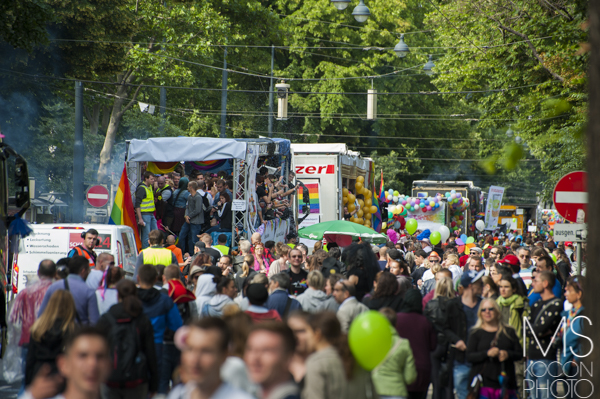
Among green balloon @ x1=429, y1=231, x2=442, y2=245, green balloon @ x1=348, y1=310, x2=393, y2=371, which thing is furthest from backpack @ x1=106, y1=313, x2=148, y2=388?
green balloon @ x1=429, y1=231, x2=442, y2=245

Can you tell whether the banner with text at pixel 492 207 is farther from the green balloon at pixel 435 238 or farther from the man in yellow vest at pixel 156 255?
the man in yellow vest at pixel 156 255

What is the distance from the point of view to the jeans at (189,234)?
15.9 metres

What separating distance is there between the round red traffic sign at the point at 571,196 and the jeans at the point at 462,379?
3176 mm

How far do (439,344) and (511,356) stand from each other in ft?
3.19

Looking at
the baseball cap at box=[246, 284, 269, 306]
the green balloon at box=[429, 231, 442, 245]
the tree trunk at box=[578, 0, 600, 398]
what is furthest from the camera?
the green balloon at box=[429, 231, 442, 245]

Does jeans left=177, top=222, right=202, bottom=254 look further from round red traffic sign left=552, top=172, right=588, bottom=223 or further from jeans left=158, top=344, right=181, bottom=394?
jeans left=158, top=344, right=181, bottom=394

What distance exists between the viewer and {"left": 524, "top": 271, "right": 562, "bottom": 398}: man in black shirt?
25.2 ft

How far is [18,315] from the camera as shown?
723 cm

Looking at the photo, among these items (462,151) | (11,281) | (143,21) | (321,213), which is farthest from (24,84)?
(462,151)

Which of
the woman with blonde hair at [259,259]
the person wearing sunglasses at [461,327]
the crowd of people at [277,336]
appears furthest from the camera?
the woman with blonde hair at [259,259]

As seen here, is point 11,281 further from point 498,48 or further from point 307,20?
point 307,20

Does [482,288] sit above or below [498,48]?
below

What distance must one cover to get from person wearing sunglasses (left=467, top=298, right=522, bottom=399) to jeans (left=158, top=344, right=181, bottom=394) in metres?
2.84

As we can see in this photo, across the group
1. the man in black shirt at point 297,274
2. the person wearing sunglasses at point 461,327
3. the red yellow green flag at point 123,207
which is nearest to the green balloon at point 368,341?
the person wearing sunglasses at point 461,327
